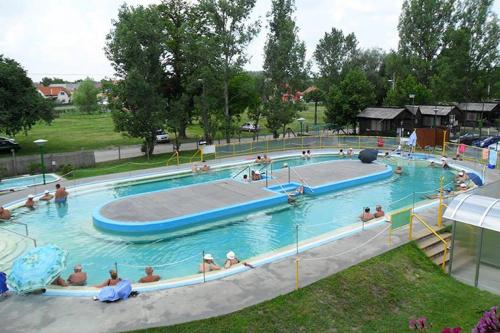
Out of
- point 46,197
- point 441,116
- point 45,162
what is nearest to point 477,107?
point 441,116

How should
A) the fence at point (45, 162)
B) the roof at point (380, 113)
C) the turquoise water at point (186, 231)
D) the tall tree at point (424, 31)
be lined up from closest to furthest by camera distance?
the turquoise water at point (186, 231) < the fence at point (45, 162) < the roof at point (380, 113) < the tall tree at point (424, 31)

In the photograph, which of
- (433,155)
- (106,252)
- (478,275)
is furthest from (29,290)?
(433,155)

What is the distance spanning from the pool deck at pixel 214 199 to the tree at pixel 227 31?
12.9 m

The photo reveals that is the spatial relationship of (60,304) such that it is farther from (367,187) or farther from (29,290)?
(367,187)

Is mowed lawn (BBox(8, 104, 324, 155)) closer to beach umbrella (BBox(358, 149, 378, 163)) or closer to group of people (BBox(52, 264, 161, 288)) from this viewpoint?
beach umbrella (BBox(358, 149, 378, 163))

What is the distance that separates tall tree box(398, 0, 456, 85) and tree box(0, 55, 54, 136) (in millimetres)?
45164

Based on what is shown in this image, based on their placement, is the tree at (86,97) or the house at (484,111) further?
the tree at (86,97)

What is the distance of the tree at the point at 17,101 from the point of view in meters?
33.5

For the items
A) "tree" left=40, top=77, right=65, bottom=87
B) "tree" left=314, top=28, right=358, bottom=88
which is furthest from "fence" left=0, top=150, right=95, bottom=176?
"tree" left=40, top=77, right=65, bottom=87

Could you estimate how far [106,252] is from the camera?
17141 millimetres

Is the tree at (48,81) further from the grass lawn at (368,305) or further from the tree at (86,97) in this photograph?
the grass lawn at (368,305)

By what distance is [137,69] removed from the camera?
109 feet

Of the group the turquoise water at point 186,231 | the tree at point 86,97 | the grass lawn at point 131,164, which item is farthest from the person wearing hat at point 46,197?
the tree at point 86,97

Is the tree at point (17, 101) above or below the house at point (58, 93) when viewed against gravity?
below
